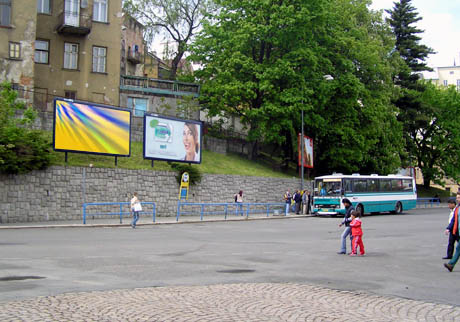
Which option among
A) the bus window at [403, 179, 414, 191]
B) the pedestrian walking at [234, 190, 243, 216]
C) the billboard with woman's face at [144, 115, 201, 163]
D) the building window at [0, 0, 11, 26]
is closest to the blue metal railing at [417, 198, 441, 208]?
the bus window at [403, 179, 414, 191]

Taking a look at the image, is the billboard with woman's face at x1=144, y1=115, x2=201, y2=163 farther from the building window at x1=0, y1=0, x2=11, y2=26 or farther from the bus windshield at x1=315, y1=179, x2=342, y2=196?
the building window at x1=0, y1=0, x2=11, y2=26

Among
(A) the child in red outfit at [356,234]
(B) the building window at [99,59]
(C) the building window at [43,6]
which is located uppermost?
(C) the building window at [43,6]

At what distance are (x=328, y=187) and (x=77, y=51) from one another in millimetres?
21931

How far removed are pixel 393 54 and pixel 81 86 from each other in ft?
108

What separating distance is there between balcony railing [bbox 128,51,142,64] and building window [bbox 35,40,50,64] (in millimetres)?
21642

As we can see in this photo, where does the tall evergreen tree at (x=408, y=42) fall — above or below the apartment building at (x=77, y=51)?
above

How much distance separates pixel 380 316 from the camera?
7445 millimetres

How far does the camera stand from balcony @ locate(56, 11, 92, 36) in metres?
38.2

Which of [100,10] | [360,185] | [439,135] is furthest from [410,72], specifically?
[100,10]

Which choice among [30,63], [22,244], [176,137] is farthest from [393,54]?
[22,244]

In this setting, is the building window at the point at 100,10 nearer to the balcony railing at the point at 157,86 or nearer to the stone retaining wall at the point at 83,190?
the balcony railing at the point at 157,86

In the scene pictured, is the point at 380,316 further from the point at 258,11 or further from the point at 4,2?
the point at 258,11

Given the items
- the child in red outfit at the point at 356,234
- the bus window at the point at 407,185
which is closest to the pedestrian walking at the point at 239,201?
the bus window at the point at 407,185

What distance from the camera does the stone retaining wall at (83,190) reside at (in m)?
25.7
